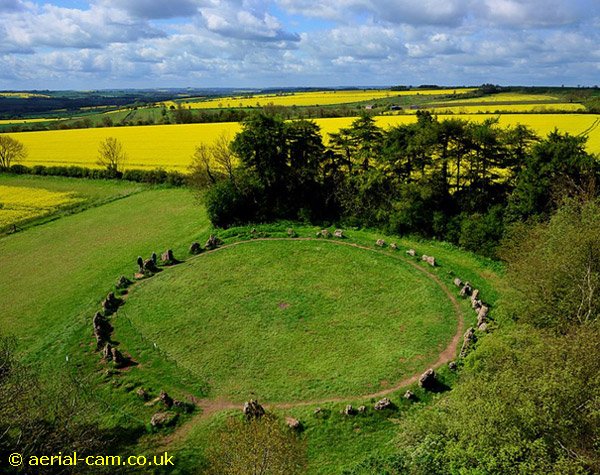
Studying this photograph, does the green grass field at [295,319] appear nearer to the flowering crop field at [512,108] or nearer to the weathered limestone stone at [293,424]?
the weathered limestone stone at [293,424]

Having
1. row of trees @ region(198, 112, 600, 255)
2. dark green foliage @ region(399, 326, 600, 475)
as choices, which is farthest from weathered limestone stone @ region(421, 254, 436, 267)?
dark green foliage @ region(399, 326, 600, 475)

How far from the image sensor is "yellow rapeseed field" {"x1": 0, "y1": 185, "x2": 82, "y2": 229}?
5234 centimetres

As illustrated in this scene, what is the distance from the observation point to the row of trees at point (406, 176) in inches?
1371

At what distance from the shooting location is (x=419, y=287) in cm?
3216

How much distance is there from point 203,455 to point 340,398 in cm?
704

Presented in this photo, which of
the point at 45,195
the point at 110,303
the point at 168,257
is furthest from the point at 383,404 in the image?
the point at 45,195

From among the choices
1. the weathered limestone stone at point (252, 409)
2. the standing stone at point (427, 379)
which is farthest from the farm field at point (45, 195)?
the standing stone at point (427, 379)

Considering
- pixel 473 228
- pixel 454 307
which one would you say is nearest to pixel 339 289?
pixel 454 307

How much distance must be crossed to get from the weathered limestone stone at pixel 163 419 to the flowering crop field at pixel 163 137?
51.9 m

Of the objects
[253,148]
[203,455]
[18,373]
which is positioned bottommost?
[203,455]

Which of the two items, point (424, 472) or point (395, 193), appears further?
point (395, 193)

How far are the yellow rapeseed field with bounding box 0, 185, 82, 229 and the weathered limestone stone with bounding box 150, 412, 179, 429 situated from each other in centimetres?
4013

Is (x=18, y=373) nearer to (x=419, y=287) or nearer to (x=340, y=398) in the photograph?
(x=340, y=398)

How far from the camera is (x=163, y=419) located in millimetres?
20203
